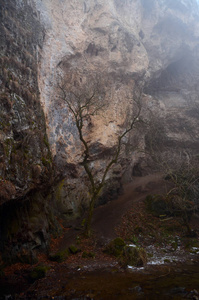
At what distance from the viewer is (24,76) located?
13109mm

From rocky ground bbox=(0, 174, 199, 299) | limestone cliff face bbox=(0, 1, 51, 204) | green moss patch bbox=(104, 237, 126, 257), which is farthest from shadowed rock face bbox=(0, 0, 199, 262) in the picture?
green moss patch bbox=(104, 237, 126, 257)

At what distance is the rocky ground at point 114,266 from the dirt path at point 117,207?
7cm

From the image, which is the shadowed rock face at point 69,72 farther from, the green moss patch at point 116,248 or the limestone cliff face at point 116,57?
the green moss patch at point 116,248

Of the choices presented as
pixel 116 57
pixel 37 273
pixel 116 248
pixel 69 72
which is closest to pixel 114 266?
pixel 116 248

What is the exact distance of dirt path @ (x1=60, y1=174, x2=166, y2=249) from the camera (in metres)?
12.9

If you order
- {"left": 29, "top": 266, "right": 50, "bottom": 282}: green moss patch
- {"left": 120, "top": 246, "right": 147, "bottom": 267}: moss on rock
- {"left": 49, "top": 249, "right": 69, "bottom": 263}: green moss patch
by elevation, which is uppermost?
{"left": 29, "top": 266, "right": 50, "bottom": 282}: green moss patch

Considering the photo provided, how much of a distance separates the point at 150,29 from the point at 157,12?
3.33 meters

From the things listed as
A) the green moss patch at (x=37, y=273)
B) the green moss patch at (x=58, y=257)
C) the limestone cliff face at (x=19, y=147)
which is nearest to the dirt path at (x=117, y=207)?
the green moss patch at (x=58, y=257)

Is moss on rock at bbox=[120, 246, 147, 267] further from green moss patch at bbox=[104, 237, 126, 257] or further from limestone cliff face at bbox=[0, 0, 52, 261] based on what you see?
limestone cliff face at bbox=[0, 0, 52, 261]

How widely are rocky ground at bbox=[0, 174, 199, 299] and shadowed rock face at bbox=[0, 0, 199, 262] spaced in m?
1.75

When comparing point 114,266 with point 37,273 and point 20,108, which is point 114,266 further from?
point 20,108

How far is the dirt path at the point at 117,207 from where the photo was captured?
42.4ft

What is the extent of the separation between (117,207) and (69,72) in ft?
43.8

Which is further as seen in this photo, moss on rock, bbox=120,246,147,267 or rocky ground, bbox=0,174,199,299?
moss on rock, bbox=120,246,147,267
